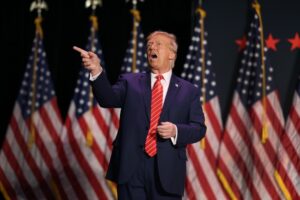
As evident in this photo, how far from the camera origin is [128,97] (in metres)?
2.90

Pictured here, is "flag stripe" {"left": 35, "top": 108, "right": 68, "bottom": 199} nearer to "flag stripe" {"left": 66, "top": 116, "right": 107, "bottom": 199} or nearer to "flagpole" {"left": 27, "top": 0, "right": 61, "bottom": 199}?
"flagpole" {"left": 27, "top": 0, "right": 61, "bottom": 199}

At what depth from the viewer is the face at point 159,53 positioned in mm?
2914

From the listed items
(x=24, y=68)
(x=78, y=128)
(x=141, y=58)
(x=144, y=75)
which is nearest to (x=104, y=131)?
(x=78, y=128)

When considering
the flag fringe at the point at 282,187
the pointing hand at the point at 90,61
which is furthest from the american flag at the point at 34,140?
the pointing hand at the point at 90,61

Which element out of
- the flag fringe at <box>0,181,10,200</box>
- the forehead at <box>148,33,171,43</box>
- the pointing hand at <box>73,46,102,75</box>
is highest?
the forehead at <box>148,33,171,43</box>

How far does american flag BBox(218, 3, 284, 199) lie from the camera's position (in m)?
4.52

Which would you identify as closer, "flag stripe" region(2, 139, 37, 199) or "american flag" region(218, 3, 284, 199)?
"american flag" region(218, 3, 284, 199)

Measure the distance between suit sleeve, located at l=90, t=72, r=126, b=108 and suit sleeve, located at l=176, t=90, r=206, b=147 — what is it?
1.12 feet

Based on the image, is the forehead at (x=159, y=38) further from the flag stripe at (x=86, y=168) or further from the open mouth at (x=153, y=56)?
the flag stripe at (x=86, y=168)

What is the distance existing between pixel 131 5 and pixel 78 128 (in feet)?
4.00

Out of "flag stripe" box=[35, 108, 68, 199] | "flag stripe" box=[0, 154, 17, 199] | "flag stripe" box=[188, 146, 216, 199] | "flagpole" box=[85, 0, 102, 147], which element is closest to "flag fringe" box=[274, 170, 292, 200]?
"flag stripe" box=[188, 146, 216, 199]

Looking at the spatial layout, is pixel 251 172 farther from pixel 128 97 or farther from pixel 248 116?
pixel 128 97

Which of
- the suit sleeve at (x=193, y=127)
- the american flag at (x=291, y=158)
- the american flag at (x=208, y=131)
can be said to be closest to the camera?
the suit sleeve at (x=193, y=127)

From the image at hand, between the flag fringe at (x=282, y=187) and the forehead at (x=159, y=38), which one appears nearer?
the forehead at (x=159, y=38)
